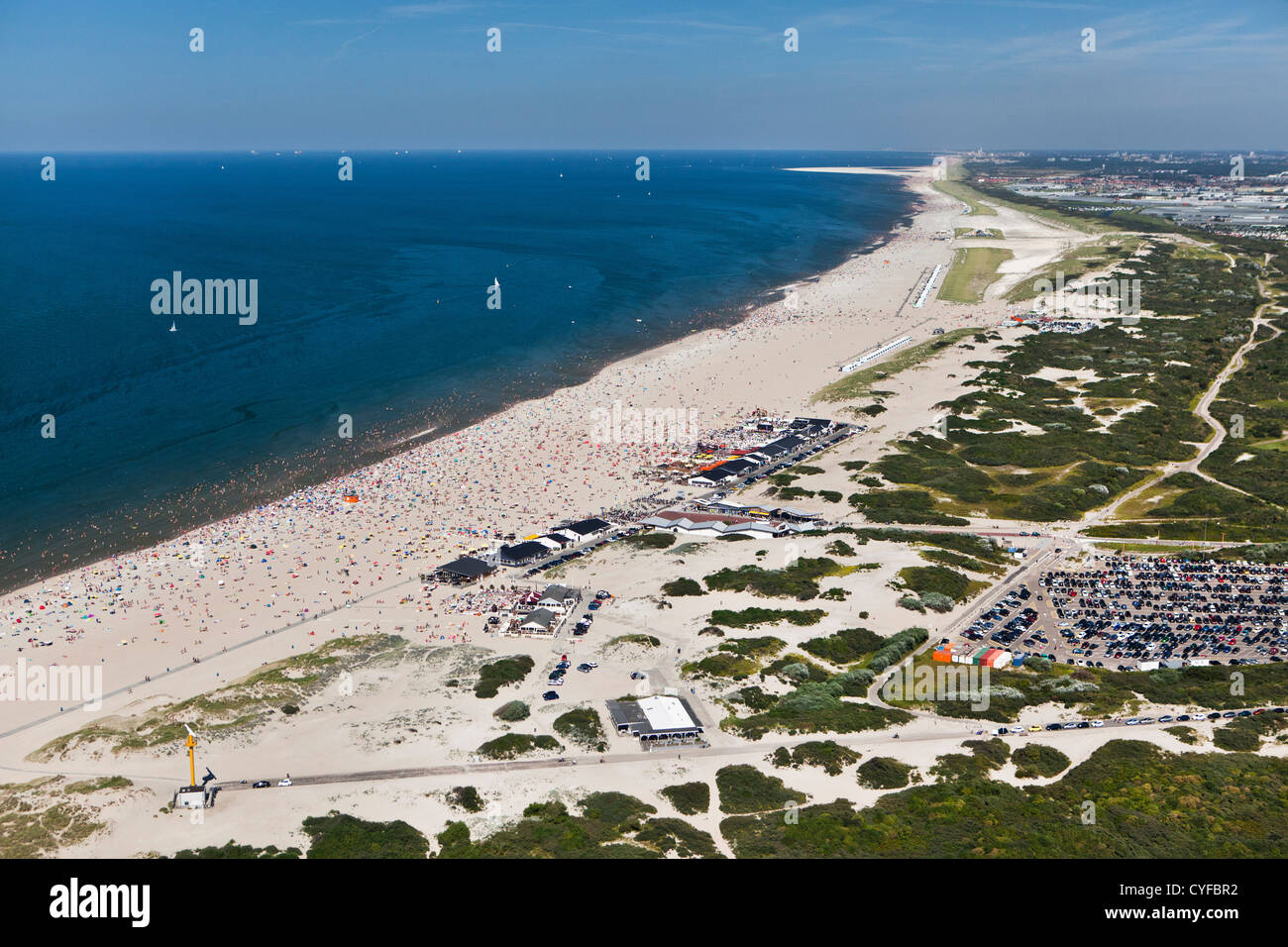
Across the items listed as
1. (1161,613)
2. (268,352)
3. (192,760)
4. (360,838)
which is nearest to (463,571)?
(192,760)

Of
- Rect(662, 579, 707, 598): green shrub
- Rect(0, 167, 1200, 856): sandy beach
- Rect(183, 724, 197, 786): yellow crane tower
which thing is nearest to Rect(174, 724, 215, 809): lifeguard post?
Rect(183, 724, 197, 786): yellow crane tower

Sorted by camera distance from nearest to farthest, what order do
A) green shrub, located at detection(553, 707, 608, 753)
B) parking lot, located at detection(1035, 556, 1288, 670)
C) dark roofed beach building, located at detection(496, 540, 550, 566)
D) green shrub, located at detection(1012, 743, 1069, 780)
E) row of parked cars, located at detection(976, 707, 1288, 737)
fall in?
green shrub, located at detection(1012, 743, 1069, 780), green shrub, located at detection(553, 707, 608, 753), row of parked cars, located at detection(976, 707, 1288, 737), parking lot, located at detection(1035, 556, 1288, 670), dark roofed beach building, located at detection(496, 540, 550, 566)

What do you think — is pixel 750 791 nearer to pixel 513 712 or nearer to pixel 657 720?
pixel 657 720

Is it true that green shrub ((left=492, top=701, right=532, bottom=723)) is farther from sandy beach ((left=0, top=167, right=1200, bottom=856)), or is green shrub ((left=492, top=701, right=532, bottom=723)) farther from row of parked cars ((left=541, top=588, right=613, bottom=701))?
row of parked cars ((left=541, top=588, right=613, bottom=701))

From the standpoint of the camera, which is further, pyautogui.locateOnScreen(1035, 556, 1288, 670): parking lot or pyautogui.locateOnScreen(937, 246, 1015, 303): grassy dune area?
pyautogui.locateOnScreen(937, 246, 1015, 303): grassy dune area

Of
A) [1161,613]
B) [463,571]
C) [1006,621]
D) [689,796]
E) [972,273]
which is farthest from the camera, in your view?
[972,273]

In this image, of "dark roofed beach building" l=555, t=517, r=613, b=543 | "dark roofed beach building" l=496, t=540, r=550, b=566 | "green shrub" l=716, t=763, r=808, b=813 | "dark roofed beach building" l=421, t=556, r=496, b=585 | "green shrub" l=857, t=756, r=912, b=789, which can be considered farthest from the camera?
"dark roofed beach building" l=555, t=517, r=613, b=543

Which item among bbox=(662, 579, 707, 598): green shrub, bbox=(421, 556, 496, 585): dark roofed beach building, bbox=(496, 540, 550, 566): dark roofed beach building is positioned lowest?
bbox=(662, 579, 707, 598): green shrub

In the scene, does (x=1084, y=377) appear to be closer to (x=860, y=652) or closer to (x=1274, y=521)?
(x=1274, y=521)

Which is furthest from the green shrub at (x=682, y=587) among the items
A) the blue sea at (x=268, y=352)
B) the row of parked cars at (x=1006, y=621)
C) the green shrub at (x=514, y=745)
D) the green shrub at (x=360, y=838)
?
the blue sea at (x=268, y=352)

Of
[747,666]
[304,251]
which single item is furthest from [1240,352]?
[304,251]

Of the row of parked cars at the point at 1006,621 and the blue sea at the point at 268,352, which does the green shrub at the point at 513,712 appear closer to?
the row of parked cars at the point at 1006,621
